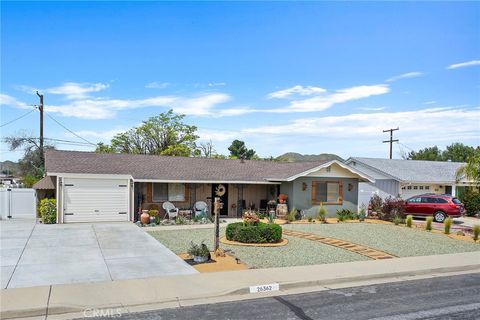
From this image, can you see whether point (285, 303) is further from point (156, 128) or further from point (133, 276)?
point (156, 128)

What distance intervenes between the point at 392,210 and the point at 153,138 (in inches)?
1390

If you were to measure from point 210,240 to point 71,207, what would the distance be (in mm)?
7880

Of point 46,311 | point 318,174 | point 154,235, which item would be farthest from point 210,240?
point 318,174

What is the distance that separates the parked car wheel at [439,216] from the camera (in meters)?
23.9

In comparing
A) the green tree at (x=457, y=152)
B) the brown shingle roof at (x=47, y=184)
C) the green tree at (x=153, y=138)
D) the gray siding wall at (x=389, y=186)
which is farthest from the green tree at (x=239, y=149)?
the brown shingle roof at (x=47, y=184)

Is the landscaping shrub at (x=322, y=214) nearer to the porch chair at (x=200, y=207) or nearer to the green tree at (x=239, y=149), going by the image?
the porch chair at (x=200, y=207)

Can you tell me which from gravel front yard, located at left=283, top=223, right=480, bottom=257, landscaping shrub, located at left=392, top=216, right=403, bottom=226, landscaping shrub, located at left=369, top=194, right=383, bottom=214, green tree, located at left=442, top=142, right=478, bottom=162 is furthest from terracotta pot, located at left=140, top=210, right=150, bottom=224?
green tree, located at left=442, top=142, right=478, bottom=162

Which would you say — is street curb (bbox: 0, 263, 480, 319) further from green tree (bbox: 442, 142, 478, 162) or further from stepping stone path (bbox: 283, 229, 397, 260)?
green tree (bbox: 442, 142, 478, 162)

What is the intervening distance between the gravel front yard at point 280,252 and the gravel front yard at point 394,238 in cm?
208

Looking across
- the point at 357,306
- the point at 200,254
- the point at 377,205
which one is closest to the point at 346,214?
the point at 377,205

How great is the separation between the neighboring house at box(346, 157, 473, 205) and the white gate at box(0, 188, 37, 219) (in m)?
21.6

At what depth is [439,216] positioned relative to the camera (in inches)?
947

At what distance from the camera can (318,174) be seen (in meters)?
23.5

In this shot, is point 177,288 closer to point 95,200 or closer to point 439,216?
point 95,200
